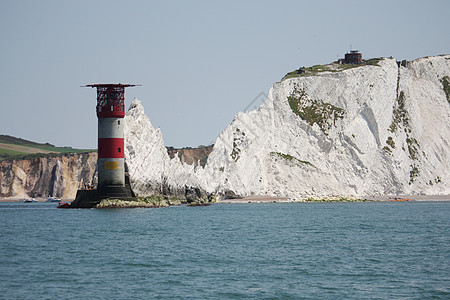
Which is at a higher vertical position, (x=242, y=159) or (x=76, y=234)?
(x=242, y=159)

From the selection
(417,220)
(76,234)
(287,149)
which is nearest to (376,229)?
(417,220)

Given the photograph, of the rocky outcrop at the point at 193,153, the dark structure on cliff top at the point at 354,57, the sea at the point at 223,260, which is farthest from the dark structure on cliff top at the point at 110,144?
the rocky outcrop at the point at 193,153

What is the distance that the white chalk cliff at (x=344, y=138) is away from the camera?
10525cm

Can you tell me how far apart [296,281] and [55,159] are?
130517mm

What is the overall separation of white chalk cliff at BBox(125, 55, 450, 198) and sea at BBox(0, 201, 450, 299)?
4726 cm

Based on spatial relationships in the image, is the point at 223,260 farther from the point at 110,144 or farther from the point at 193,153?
the point at 193,153

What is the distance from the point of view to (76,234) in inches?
1807

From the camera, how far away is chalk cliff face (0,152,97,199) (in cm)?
15075

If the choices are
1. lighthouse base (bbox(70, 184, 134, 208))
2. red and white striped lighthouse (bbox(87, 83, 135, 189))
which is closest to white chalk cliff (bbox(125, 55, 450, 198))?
lighthouse base (bbox(70, 184, 134, 208))

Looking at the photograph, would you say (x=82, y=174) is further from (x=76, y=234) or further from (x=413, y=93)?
(x=76, y=234)

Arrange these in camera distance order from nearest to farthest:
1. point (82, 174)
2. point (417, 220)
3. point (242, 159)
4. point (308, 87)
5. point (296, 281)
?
point (296, 281) → point (417, 220) → point (242, 159) → point (308, 87) → point (82, 174)

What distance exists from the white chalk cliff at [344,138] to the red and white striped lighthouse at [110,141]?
26.9 meters

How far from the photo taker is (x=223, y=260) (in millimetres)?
34344

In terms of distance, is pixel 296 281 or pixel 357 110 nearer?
pixel 296 281
